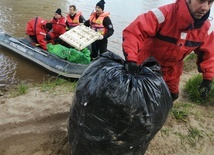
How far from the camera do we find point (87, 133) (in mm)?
2045

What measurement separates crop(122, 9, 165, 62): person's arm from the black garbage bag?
192 millimetres

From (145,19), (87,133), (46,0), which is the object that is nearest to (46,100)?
(87,133)

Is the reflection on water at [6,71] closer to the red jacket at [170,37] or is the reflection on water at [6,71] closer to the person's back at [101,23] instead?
the person's back at [101,23]

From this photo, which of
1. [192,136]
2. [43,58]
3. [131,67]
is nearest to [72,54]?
[43,58]

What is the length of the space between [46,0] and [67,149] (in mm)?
14568

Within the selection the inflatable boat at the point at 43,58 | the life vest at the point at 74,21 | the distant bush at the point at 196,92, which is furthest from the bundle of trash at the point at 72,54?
the distant bush at the point at 196,92

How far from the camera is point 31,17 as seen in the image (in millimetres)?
11656

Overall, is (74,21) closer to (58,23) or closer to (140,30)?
(58,23)

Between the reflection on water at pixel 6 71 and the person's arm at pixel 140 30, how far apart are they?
4363 mm

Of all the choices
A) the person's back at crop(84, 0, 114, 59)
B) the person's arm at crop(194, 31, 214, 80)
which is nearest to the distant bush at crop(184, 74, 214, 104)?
the person's arm at crop(194, 31, 214, 80)

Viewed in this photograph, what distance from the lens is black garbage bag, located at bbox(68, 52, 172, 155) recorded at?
1883 mm

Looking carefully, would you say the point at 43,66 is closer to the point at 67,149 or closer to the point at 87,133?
→ the point at 67,149

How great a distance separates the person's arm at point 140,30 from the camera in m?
2.19

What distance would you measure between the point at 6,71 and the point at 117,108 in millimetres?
5343
